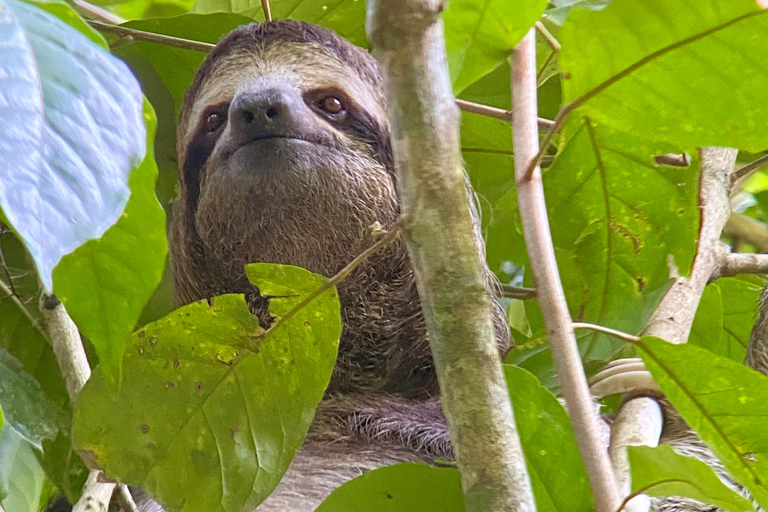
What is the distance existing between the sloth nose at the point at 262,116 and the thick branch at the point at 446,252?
1022 millimetres

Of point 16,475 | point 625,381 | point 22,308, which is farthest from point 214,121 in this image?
point 625,381

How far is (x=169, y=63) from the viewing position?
223 centimetres

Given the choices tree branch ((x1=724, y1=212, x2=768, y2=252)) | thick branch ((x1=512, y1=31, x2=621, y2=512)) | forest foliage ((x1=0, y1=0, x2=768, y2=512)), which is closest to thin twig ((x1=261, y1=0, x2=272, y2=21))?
forest foliage ((x1=0, y1=0, x2=768, y2=512))

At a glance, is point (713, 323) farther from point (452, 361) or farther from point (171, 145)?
point (171, 145)

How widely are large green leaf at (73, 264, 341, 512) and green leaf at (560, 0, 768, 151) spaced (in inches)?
21.4

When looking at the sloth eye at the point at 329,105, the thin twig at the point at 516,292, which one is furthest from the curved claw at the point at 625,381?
the sloth eye at the point at 329,105

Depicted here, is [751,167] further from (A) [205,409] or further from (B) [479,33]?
(A) [205,409]

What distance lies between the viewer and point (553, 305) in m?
→ 1.04

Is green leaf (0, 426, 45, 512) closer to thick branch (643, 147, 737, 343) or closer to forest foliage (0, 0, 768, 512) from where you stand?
forest foliage (0, 0, 768, 512)

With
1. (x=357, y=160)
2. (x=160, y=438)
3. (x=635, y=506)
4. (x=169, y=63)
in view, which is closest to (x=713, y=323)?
(x=357, y=160)

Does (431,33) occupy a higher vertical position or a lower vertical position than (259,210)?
higher

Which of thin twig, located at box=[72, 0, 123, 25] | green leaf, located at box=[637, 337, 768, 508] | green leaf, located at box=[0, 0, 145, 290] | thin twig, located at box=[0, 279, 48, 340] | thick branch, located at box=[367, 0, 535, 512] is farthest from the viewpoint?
thin twig, located at box=[72, 0, 123, 25]

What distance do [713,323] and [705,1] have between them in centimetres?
107

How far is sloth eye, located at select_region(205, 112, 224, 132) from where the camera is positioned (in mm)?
2104
